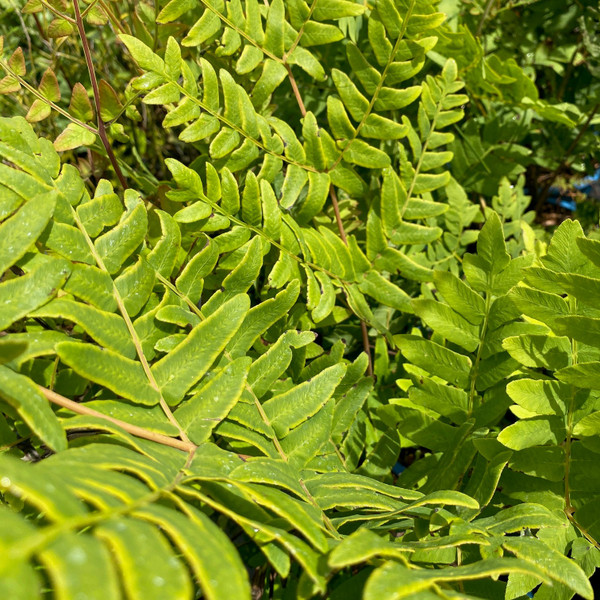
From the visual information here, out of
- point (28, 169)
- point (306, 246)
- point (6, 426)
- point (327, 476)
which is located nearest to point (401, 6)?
Answer: point (306, 246)

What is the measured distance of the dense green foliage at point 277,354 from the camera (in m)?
A: 0.51

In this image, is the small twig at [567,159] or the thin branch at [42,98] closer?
the thin branch at [42,98]

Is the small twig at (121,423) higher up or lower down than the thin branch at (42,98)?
lower down

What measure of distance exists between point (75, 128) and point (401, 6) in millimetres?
643

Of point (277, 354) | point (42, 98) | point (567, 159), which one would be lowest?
point (277, 354)

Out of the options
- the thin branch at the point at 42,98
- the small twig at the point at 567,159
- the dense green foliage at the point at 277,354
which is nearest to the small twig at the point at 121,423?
the dense green foliage at the point at 277,354

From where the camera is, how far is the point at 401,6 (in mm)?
1120

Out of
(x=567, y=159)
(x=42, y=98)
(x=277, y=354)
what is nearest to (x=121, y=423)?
(x=277, y=354)

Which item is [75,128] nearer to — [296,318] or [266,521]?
[296,318]

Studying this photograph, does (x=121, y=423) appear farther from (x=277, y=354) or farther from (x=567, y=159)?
(x=567, y=159)

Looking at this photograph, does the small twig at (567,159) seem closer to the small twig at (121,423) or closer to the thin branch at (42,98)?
the thin branch at (42,98)

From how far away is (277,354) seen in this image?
35.5 inches

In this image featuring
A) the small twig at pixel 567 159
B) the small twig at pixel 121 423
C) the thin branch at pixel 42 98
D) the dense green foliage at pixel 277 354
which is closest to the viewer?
the dense green foliage at pixel 277 354

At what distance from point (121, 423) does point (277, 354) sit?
305mm
